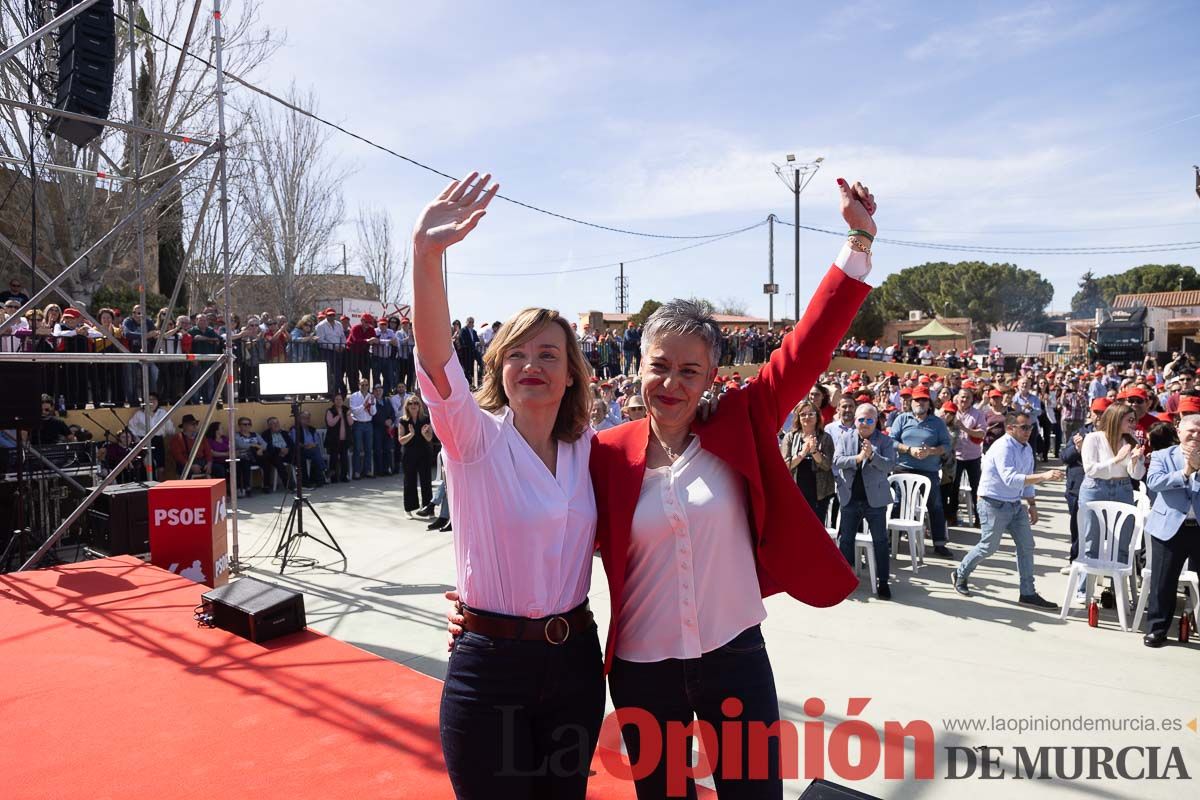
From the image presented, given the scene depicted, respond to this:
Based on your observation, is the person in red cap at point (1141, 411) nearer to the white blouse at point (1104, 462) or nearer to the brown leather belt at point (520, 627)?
the white blouse at point (1104, 462)

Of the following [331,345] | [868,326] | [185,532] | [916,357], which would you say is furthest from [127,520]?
[868,326]

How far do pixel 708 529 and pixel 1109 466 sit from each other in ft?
18.8

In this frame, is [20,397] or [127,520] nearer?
[20,397]

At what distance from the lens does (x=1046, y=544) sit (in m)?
8.67

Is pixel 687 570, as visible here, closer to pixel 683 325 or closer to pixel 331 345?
pixel 683 325

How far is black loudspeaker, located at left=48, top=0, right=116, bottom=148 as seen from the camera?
241 inches

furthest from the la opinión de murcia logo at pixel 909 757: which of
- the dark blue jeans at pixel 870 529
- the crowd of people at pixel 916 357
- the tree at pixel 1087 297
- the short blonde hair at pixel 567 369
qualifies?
the tree at pixel 1087 297

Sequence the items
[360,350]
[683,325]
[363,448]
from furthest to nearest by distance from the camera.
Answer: [360,350]
[363,448]
[683,325]

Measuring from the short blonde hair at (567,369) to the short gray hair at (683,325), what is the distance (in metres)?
0.20

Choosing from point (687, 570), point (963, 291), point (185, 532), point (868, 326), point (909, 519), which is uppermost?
point (963, 291)

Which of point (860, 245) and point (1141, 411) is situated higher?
point (860, 245)

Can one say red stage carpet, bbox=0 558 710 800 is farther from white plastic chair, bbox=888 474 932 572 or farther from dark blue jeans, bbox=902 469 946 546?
dark blue jeans, bbox=902 469 946 546

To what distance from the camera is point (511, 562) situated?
1830mm

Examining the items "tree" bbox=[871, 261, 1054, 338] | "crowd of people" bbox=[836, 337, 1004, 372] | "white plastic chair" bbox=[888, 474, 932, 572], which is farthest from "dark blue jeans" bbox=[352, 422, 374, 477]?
"tree" bbox=[871, 261, 1054, 338]
